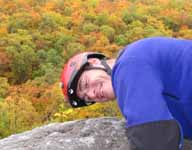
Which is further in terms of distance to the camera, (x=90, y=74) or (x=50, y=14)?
(x=50, y=14)

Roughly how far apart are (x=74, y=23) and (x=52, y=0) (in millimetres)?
7998

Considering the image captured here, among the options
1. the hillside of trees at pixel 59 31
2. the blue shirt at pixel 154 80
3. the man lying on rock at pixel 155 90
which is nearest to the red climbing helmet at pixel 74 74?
the man lying on rock at pixel 155 90

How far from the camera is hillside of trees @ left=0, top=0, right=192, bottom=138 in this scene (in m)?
41.4

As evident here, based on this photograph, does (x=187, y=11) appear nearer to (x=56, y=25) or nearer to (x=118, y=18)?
(x=118, y=18)

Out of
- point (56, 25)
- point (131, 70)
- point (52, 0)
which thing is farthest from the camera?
point (52, 0)

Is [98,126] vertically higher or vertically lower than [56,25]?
higher

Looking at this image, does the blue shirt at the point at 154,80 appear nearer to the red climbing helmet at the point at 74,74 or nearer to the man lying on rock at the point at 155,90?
the man lying on rock at the point at 155,90

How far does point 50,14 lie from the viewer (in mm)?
56000

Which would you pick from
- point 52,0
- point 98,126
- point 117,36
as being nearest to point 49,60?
point 117,36

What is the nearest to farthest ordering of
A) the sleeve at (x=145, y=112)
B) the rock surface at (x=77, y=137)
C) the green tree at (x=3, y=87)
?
the sleeve at (x=145, y=112) → the rock surface at (x=77, y=137) → the green tree at (x=3, y=87)

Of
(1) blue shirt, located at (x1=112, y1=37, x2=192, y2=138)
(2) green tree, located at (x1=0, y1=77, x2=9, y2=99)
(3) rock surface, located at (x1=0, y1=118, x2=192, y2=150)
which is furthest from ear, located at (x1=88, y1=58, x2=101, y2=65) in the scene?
(2) green tree, located at (x1=0, y1=77, x2=9, y2=99)

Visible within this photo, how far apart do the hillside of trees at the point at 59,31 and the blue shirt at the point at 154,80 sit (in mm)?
29940

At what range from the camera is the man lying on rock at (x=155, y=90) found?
74.9 inches

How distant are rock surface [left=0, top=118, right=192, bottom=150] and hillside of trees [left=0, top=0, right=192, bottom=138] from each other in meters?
28.9
